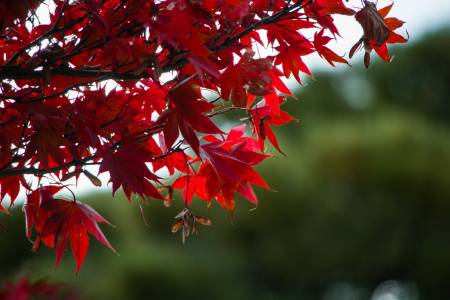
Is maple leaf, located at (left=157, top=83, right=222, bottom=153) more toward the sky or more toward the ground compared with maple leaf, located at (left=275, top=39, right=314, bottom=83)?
more toward the ground

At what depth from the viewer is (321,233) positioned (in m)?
Answer: 4.81

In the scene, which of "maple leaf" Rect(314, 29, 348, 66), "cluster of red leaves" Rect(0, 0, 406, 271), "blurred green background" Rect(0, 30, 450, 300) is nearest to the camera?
"cluster of red leaves" Rect(0, 0, 406, 271)

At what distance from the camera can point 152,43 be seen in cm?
58

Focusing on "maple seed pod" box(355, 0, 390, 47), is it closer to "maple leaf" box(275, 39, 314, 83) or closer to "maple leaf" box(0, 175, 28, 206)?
"maple leaf" box(275, 39, 314, 83)

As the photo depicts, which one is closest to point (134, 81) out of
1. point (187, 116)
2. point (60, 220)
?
point (187, 116)

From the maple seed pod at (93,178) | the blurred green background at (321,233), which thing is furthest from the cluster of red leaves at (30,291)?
the blurred green background at (321,233)

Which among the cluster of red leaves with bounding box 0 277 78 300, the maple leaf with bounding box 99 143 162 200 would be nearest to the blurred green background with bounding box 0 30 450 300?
the maple leaf with bounding box 99 143 162 200

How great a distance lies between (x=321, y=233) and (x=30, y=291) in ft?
14.7

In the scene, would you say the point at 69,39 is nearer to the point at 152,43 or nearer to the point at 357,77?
the point at 152,43

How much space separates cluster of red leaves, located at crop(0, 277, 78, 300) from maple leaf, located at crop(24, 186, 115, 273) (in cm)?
13

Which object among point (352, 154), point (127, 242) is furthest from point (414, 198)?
point (127, 242)

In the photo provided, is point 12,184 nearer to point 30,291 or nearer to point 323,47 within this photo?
point 30,291

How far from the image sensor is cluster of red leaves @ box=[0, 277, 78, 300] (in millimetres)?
403

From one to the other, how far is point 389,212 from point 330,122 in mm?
1073
